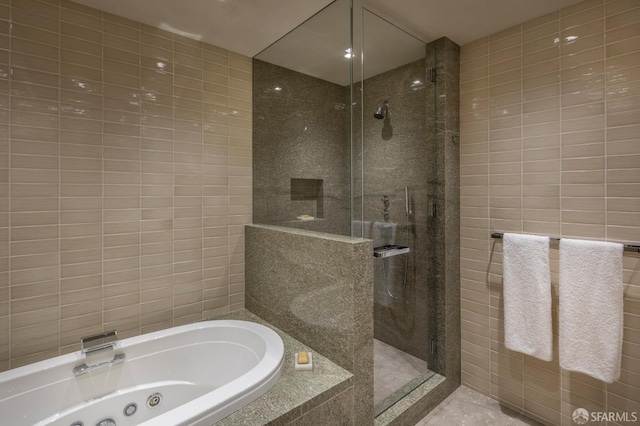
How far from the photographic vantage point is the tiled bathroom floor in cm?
191

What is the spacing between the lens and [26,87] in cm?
155

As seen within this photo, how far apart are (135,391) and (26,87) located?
1713mm

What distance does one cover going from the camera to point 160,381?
1.75 meters

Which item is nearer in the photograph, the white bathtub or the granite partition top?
the white bathtub

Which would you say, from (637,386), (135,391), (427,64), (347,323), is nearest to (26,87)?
(135,391)

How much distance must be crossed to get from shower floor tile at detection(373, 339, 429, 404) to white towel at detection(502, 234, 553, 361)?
649 millimetres

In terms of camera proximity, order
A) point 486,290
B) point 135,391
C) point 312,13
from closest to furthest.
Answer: point 135,391, point 312,13, point 486,290

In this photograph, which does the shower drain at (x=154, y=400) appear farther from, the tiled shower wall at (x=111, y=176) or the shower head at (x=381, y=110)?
the shower head at (x=381, y=110)

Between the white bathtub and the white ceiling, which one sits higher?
the white ceiling

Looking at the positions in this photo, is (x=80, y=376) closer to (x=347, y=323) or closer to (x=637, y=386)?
(x=347, y=323)

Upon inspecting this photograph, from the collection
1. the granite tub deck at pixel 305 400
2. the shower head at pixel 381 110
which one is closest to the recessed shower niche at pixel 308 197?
the shower head at pixel 381 110

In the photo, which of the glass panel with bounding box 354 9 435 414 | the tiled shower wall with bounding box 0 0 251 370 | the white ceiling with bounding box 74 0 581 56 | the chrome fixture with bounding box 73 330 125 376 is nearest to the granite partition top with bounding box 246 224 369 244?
the tiled shower wall with bounding box 0 0 251 370

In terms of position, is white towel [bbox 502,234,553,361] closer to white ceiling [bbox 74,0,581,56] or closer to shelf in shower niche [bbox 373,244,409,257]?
shelf in shower niche [bbox 373,244,409,257]

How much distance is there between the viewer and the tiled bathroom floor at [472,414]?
1.91 m
